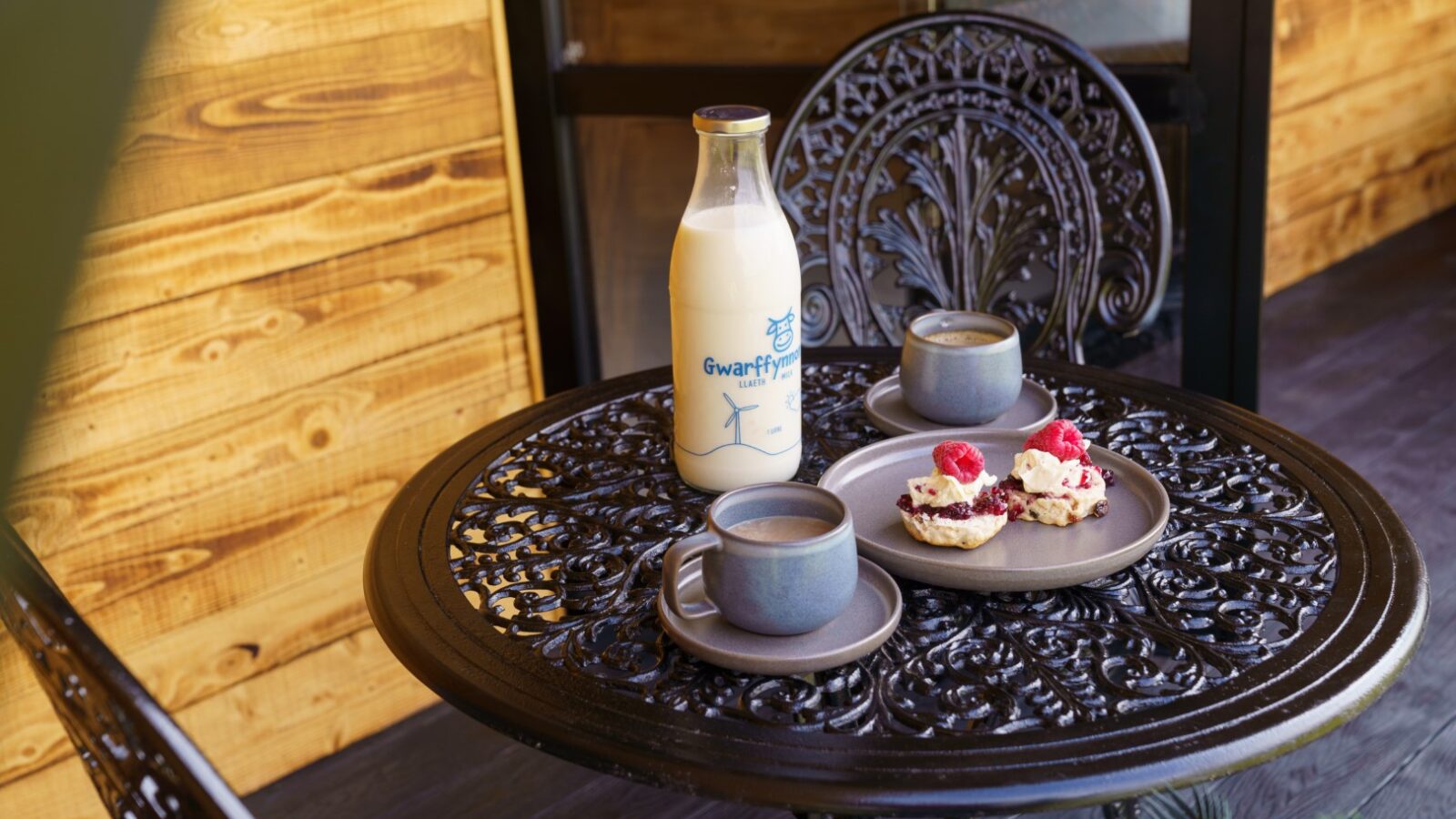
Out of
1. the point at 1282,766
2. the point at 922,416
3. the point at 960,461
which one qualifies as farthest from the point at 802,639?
the point at 1282,766

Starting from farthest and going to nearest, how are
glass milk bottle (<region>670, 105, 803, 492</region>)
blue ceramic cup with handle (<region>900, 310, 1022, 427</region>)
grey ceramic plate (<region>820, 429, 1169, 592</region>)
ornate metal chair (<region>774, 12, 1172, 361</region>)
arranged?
ornate metal chair (<region>774, 12, 1172, 361</region>) → blue ceramic cup with handle (<region>900, 310, 1022, 427</region>) → glass milk bottle (<region>670, 105, 803, 492</region>) → grey ceramic plate (<region>820, 429, 1169, 592</region>)

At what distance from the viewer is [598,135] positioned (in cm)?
218

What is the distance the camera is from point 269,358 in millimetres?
1862

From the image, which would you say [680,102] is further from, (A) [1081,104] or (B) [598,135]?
(A) [1081,104]

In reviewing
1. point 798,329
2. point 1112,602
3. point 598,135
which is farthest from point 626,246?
point 1112,602

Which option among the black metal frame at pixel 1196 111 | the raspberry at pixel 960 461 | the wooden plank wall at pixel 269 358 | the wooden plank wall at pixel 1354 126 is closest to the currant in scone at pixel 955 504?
the raspberry at pixel 960 461

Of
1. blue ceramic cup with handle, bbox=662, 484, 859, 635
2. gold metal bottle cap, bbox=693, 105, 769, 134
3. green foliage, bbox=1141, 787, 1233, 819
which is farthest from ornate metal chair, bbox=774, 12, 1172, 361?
green foliage, bbox=1141, 787, 1233, 819

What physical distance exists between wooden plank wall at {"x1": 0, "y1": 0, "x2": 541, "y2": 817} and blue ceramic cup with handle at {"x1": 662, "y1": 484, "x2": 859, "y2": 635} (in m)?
1.08

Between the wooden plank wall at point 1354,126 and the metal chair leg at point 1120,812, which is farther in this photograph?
the wooden plank wall at point 1354,126

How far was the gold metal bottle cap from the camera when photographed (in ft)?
3.38

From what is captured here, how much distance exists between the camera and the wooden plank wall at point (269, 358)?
1.70 meters

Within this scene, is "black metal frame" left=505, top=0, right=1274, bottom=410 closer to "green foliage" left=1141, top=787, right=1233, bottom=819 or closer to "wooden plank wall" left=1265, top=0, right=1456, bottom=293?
"green foliage" left=1141, top=787, right=1233, bottom=819

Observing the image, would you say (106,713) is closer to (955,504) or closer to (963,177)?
(955,504)

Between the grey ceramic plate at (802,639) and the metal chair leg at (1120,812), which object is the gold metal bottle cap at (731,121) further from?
the metal chair leg at (1120,812)
